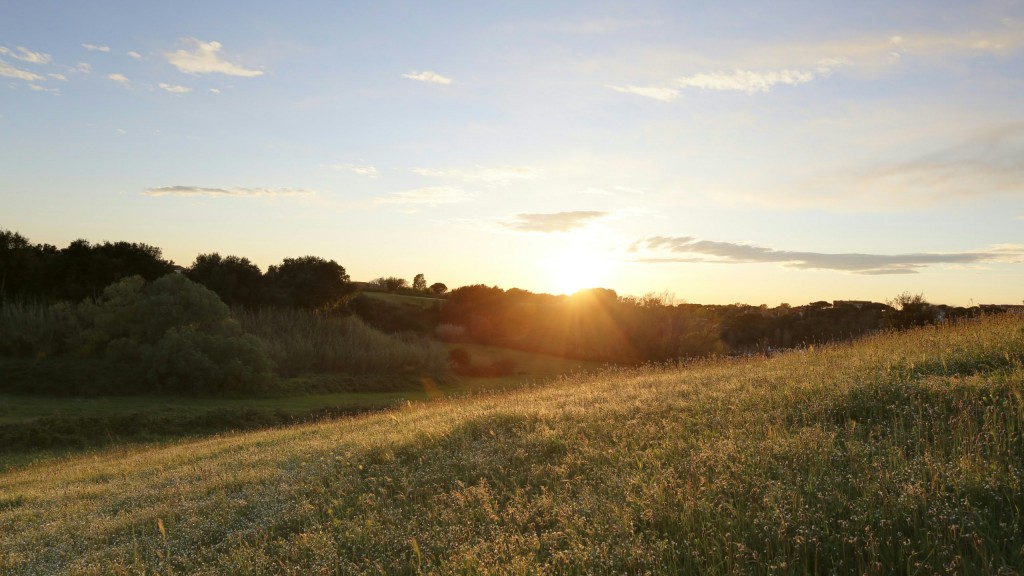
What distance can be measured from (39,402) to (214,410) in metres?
6.81

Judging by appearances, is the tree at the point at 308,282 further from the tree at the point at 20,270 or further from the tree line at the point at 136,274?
the tree at the point at 20,270

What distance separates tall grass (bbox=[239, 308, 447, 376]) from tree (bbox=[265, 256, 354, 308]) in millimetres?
3489

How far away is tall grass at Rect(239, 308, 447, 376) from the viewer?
37750mm

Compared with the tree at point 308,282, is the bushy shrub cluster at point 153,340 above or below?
below

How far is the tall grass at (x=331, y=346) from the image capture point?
124 feet

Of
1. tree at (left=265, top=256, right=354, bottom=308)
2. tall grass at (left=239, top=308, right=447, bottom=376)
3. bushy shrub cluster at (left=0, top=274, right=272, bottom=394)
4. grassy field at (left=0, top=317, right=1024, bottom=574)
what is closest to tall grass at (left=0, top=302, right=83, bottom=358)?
bushy shrub cluster at (left=0, top=274, right=272, bottom=394)

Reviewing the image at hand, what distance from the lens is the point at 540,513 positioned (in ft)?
22.0

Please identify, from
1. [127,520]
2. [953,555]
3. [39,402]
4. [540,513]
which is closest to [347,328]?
[39,402]

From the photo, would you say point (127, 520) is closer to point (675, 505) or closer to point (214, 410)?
point (675, 505)

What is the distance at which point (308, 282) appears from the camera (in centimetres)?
4731

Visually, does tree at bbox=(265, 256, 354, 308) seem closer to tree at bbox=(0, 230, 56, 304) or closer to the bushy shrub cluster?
the bushy shrub cluster

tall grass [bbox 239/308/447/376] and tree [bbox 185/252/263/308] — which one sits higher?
tree [bbox 185/252/263/308]

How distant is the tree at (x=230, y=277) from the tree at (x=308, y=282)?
3.86 feet

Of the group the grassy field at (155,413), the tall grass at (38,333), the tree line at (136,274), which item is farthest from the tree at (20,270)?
the grassy field at (155,413)
